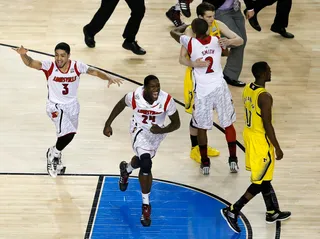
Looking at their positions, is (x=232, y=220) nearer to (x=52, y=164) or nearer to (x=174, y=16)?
(x=52, y=164)

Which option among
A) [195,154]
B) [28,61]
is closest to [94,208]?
[195,154]

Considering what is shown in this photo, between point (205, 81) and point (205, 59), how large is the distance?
236mm

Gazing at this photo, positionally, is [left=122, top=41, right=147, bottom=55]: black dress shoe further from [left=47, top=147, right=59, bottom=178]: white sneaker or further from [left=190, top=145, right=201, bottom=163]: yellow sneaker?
[left=47, top=147, right=59, bottom=178]: white sneaker

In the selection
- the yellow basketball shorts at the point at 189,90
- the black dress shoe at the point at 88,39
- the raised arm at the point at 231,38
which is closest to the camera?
the raised arm at the point at 231,38

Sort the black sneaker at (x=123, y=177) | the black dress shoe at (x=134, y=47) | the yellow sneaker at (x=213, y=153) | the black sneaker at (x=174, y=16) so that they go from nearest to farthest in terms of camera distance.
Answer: the black sneaker at (x=123, y=177) → the yellow sneaker at (x=213, y=153) → the black dress shoe at (x=134, y=47) → the black sneaker at (x=174, y=16)

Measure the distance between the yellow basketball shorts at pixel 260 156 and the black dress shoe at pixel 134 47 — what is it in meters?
4.31

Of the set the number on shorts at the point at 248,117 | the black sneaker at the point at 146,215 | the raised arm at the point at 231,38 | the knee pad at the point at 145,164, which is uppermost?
the raised arm at the point at 231,38

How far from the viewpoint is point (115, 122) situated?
982 cm

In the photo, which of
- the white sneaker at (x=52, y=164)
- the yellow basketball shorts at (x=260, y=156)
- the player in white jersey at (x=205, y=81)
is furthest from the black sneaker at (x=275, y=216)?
the white sneaker at (x=52, y=164)

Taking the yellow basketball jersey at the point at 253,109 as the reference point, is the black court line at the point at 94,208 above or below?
below

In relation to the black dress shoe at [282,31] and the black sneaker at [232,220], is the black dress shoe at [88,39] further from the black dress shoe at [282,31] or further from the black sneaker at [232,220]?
the black sneaker at [232,220]

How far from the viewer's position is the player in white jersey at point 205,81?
27.3 feet

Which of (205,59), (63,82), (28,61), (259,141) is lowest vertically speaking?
(259,141)

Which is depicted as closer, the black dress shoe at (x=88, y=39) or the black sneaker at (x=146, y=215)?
the black sneaker at (x=146, y=215)
